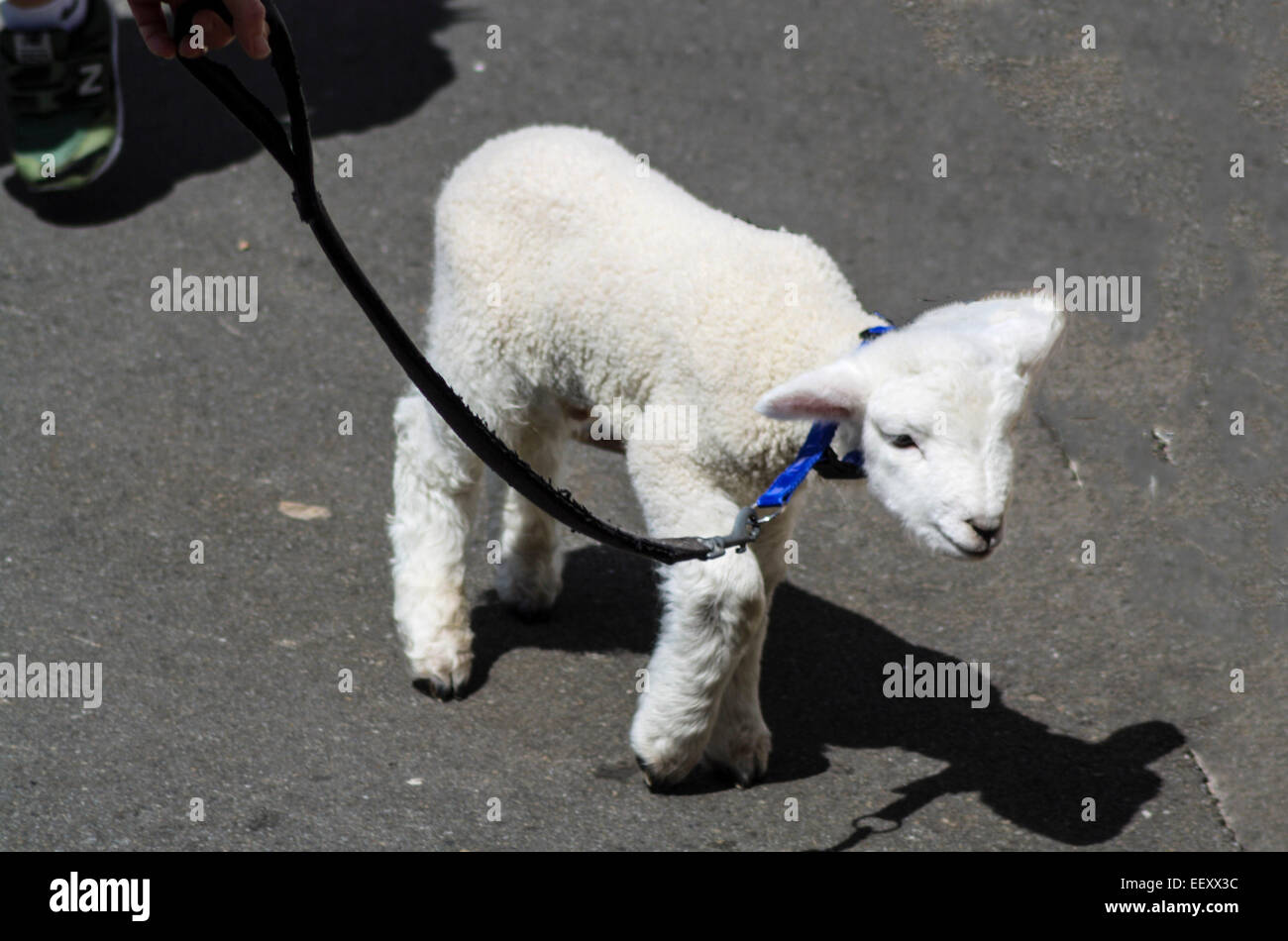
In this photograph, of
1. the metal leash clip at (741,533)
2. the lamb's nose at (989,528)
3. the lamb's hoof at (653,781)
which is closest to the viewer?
the lamb's nose at (989,528)

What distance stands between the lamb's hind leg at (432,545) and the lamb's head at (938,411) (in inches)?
52.5

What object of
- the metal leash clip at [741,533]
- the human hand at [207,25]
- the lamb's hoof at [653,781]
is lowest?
the lamb's hoof at [653,781]

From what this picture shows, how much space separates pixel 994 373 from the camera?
3346mm

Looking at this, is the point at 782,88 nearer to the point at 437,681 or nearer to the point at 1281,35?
the point at 1281,35

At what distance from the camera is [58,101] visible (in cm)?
677

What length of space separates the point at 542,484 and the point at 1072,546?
2686 millimetres

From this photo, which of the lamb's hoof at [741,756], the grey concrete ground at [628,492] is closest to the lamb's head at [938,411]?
the lamb's hoof at [741,756]

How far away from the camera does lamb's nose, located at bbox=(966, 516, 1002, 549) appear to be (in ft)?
10.7

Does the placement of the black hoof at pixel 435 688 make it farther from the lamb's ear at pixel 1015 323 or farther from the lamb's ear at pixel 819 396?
the lamb's ear at pixel 1015 323

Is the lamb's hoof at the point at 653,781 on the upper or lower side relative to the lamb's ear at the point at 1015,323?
lower

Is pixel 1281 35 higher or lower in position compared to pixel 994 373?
higher

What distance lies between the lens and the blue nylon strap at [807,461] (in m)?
3.58

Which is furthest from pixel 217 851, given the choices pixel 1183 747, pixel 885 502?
pixel 1183 747

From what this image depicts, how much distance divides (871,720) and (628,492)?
1.43 m
